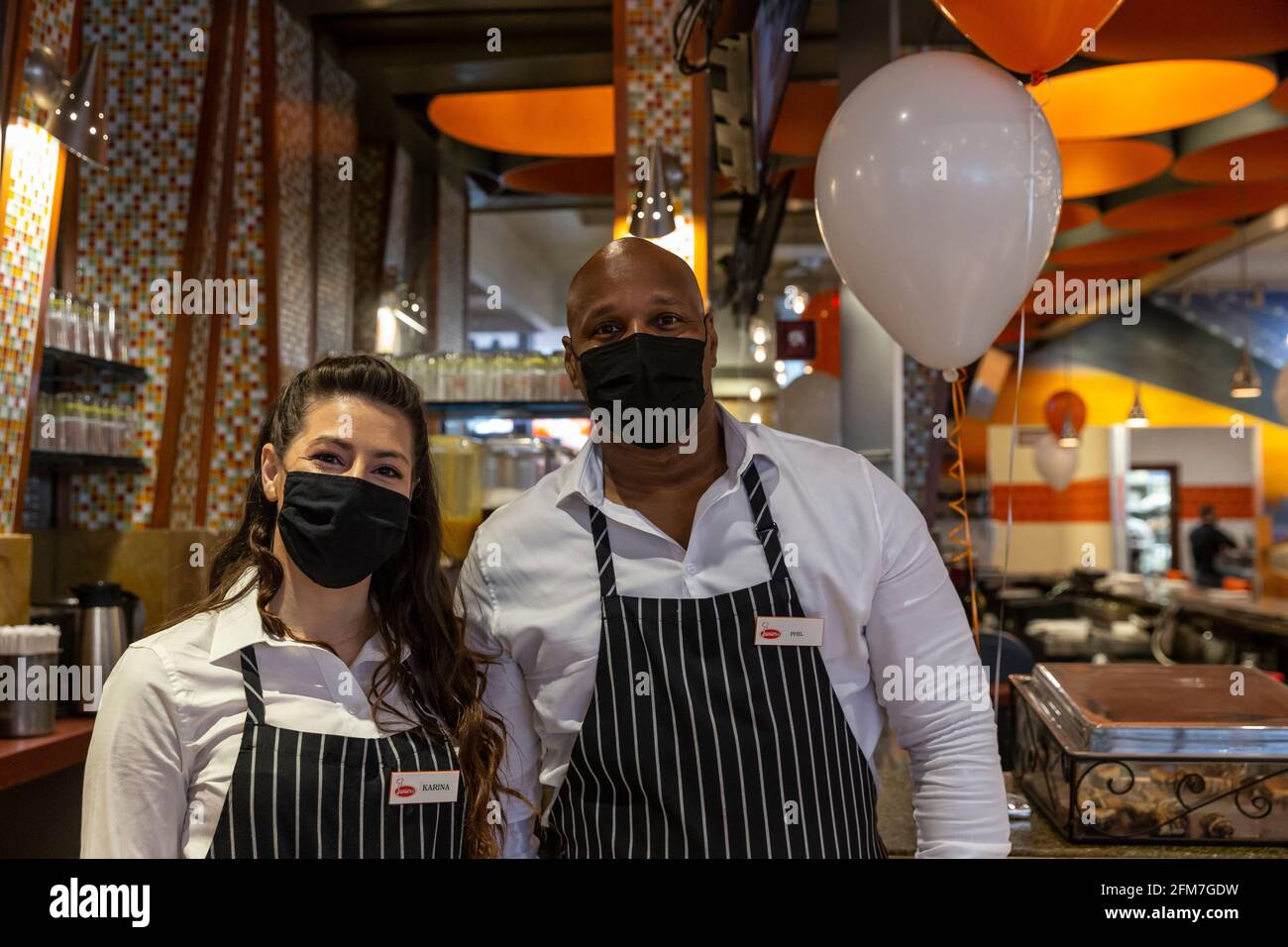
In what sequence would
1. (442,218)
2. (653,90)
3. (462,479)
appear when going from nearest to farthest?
(462,479) → (653,90) → (442,218)

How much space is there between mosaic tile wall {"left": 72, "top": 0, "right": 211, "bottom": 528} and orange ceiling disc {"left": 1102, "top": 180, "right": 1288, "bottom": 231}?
20.5ft

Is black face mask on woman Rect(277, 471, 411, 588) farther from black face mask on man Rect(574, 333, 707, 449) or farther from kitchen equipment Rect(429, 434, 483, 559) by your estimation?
kitchen equipment Rect(429, 434, 483, 559)

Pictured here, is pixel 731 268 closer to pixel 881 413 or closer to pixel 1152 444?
pixel 881 413

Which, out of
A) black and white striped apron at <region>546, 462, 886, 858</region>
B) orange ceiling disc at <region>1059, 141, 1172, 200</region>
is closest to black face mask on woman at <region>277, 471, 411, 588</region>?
black and white striped apron at <region>546, 462, 886, 858</region>

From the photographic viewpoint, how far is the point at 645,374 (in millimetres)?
1849

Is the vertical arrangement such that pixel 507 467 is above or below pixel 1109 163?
below

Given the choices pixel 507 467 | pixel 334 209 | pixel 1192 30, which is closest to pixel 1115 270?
pixel 1192 30

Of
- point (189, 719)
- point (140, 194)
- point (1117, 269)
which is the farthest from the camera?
point (1117, 269)

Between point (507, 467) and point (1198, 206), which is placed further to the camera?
point (1198, 206)

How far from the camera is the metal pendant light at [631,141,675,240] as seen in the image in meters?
4.22

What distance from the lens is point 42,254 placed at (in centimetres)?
369

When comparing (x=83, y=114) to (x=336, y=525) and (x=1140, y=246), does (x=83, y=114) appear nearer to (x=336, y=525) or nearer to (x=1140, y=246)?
(x=336, y=525)

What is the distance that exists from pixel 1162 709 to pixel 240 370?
417 cm
